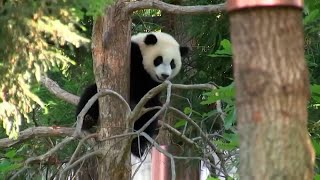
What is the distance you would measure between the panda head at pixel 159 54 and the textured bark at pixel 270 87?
4208 millimetres

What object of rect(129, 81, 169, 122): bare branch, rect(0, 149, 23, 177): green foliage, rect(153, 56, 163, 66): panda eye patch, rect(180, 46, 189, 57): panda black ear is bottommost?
rect(0, 149, 23, 177): green foliage

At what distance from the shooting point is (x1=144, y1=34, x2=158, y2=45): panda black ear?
240 inches

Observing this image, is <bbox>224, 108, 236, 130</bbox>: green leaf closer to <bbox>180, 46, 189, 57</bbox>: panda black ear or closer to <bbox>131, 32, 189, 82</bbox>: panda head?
<bbox>131, 32, 189, 82</bbox>: panda head

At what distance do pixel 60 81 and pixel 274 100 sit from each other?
576 cm

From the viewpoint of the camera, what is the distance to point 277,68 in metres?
1.89

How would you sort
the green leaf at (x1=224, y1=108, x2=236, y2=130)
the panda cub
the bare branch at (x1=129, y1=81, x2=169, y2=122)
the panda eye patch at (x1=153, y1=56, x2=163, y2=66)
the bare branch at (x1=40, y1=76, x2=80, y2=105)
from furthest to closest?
the panda eye patch at (x1=153, y1=56, x2=163, y2=66) < the panda cub < the bare branch at (x1=40, y1=76, x2=80, y2=105) < the bare branch at (x1=129, y1=81, x2=169, y2=122) < the green leaf at (x1=224, y1=108, x2=236, y2=130)

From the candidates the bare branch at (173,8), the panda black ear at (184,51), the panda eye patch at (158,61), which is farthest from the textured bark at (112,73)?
the panda black ear at (184,51)

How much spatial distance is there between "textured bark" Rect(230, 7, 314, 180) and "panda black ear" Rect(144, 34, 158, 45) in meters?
4.17

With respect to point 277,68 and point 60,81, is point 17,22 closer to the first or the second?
point 277,68

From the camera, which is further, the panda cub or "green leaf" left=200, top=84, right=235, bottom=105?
the panda cub

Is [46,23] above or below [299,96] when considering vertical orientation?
above

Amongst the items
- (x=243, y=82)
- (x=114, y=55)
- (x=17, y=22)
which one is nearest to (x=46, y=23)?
(x=17, y=22)

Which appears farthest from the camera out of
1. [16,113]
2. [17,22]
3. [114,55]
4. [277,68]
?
[114,55]

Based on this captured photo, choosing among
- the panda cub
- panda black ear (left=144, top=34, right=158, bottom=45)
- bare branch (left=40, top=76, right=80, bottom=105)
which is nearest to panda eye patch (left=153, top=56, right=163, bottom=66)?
the panda cub
